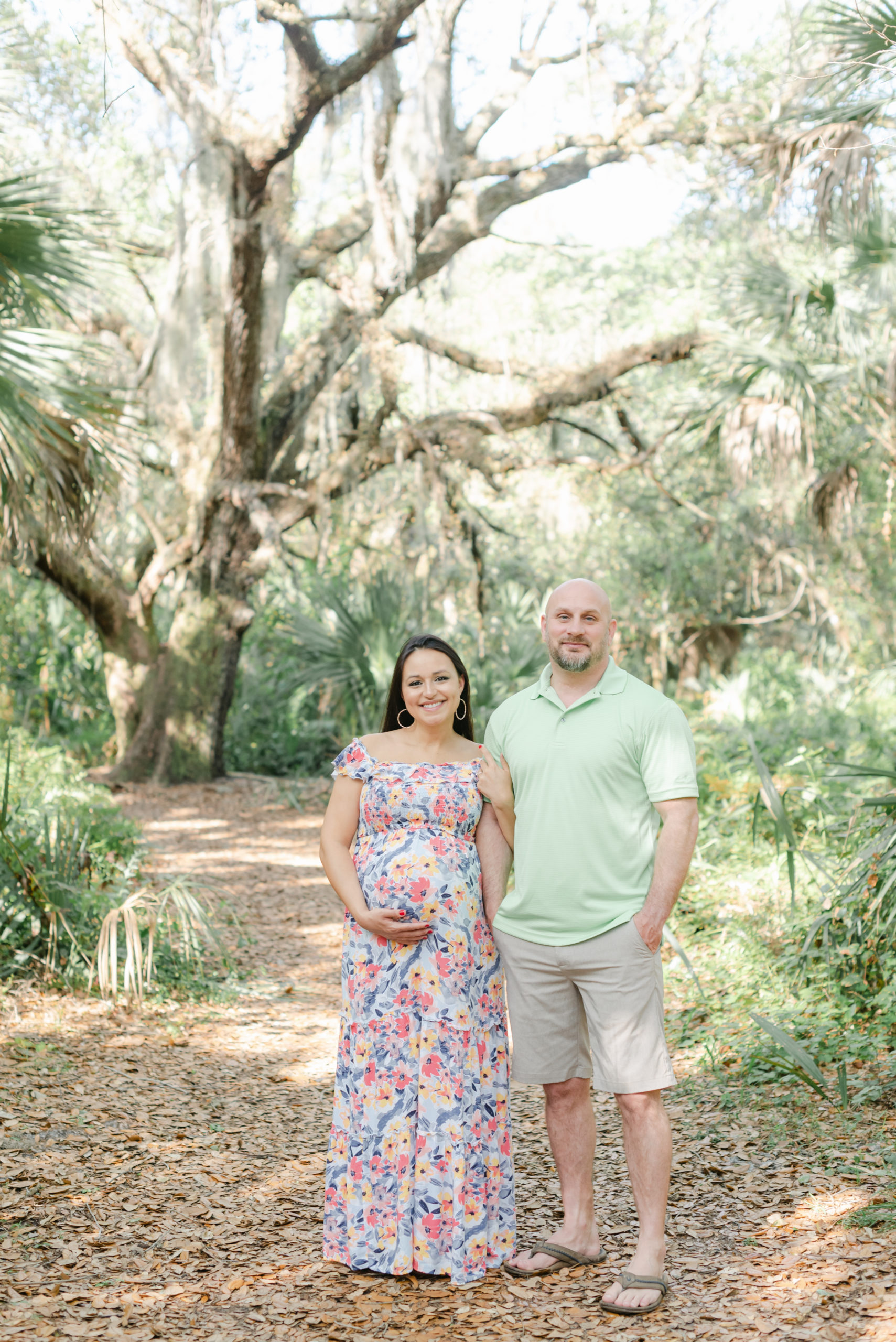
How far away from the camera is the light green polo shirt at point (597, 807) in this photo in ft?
9.72

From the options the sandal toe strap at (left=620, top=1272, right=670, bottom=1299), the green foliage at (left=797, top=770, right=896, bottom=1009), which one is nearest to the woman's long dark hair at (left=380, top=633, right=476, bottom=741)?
the sandal toe strap at (left=620, top=1272, right=670, bottom=1299)

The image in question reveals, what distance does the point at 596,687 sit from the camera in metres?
3.12

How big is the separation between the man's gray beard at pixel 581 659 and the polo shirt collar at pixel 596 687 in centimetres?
4

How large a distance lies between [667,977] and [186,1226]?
317 cm

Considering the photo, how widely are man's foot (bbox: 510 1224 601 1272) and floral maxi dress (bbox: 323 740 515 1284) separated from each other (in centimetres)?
7

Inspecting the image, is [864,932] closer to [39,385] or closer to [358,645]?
[39,385]

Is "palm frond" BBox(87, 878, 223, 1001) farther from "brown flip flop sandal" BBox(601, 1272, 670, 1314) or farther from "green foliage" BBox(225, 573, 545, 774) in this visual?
"green foliage" BBox(225, 573, 545, 774)

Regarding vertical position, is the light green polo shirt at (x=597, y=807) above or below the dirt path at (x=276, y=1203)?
above

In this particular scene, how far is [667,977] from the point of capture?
5938 millimetres

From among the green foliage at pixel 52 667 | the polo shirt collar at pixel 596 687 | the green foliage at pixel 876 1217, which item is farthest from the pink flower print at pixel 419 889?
the green foliage at pixel 52 667

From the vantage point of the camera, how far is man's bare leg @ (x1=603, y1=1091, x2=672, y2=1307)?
9.64ft

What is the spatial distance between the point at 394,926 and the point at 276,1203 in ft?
3.79

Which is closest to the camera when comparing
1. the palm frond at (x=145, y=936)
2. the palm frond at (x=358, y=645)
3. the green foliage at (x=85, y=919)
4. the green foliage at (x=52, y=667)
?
the palm frond at (x=145, y=936)

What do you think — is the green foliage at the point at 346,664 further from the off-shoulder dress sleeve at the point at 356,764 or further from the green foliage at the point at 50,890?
the off-shoulder dress sleeve at the point at 356,764
